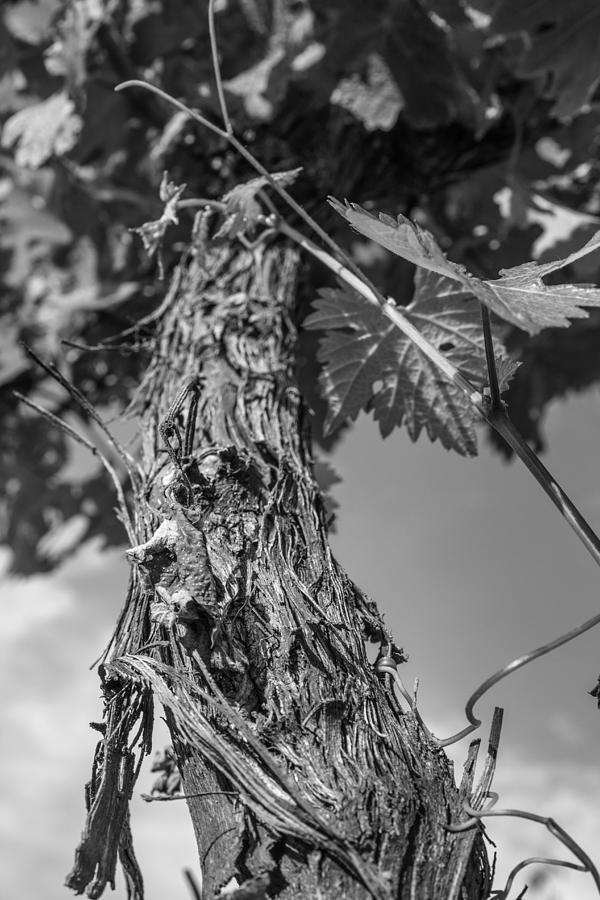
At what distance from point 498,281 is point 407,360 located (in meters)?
0.28

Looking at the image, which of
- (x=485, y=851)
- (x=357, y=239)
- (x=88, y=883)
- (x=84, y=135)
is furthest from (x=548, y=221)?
(x=88, y=883)

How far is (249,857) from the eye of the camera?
522 mm

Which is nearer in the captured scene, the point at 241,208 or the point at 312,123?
the point at 241,208

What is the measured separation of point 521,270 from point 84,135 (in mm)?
1252

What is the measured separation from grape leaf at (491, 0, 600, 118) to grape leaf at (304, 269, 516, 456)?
0.63m

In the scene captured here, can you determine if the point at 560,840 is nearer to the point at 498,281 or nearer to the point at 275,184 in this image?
the point at 498,281

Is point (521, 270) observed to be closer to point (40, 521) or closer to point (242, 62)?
point (242, 62)

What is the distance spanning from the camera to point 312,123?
Answer: 142 centimetres

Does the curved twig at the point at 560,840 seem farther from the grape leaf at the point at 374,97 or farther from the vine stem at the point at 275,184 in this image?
the grape leaf at the point at 374,97

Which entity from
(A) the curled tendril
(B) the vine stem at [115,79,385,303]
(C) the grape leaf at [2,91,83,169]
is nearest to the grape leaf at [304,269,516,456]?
(B) the vine stem at [115,79,385,303]

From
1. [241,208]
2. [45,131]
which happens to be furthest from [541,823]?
[45,131]

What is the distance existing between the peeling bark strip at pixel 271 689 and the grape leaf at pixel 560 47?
2.73 ft

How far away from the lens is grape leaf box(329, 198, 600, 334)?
0.57 metres

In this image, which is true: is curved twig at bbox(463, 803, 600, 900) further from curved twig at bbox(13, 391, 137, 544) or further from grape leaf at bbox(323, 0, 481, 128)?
grape leaf at bbox(323, 0, 481, 128)
